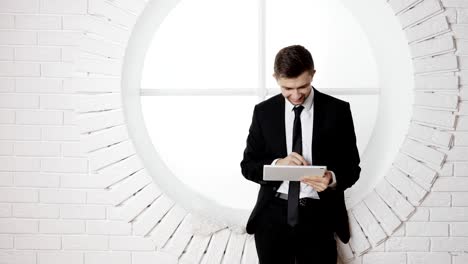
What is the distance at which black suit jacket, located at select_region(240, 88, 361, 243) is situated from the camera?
7.15ft

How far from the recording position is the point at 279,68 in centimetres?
205

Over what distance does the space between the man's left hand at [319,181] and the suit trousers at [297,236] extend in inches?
6.2

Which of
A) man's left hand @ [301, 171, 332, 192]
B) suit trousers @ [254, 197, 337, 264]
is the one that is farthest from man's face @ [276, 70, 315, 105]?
suit trousers @ [254, 197, 337, 264]

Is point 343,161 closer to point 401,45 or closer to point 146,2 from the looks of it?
point 401,45

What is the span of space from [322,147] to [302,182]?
0.18m

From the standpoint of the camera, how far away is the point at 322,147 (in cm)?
219

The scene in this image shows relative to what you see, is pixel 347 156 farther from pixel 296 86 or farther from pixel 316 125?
pixel 296 86

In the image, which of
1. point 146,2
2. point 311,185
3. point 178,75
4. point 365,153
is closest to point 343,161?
point 311,185

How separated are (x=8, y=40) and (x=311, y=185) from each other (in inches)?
70.6

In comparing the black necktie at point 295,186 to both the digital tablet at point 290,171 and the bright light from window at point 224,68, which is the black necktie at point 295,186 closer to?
the digital tablet at point 290,171

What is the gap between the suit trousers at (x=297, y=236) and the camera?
217 cm

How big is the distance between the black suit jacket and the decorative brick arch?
1.37ft

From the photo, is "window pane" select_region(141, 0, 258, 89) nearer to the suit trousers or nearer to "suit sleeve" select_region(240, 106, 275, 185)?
"suit sleeve" select_region(240, 106, 275, 185)

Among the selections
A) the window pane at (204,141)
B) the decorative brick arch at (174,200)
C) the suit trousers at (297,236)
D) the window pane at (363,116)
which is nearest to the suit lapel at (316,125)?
the suit trousers at (297,236)
